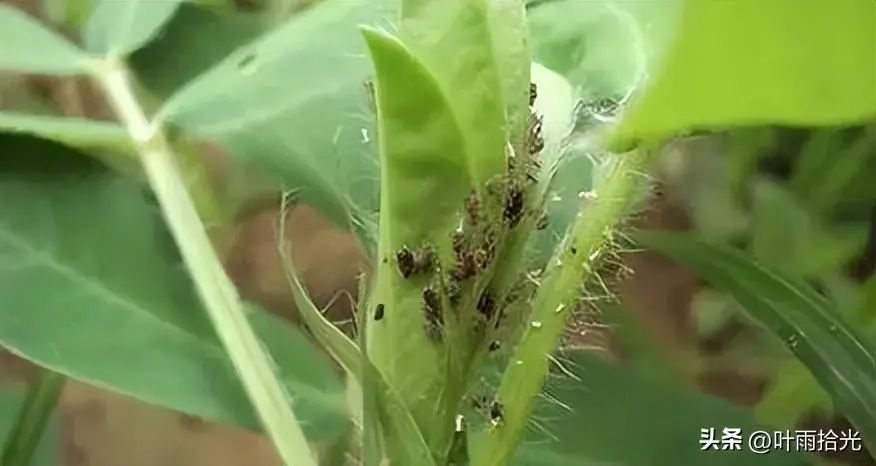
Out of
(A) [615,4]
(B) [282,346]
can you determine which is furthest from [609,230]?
(B) [282,346]

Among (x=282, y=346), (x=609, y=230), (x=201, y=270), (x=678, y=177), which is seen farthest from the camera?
(x=678, y=177)

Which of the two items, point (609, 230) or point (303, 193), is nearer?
point (609, 230)

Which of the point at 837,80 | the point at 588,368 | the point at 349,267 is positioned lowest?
the point at 837,80

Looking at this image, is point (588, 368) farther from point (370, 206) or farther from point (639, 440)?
point (370, 206)

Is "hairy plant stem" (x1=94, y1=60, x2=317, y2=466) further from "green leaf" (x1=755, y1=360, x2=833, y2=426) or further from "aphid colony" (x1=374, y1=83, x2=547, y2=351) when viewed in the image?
"green leaf" (x1=755, y1=360, x2=833, y2=426)

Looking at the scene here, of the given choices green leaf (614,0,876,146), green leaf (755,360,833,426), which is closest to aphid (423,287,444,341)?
green leaf (614,0,876,146)
